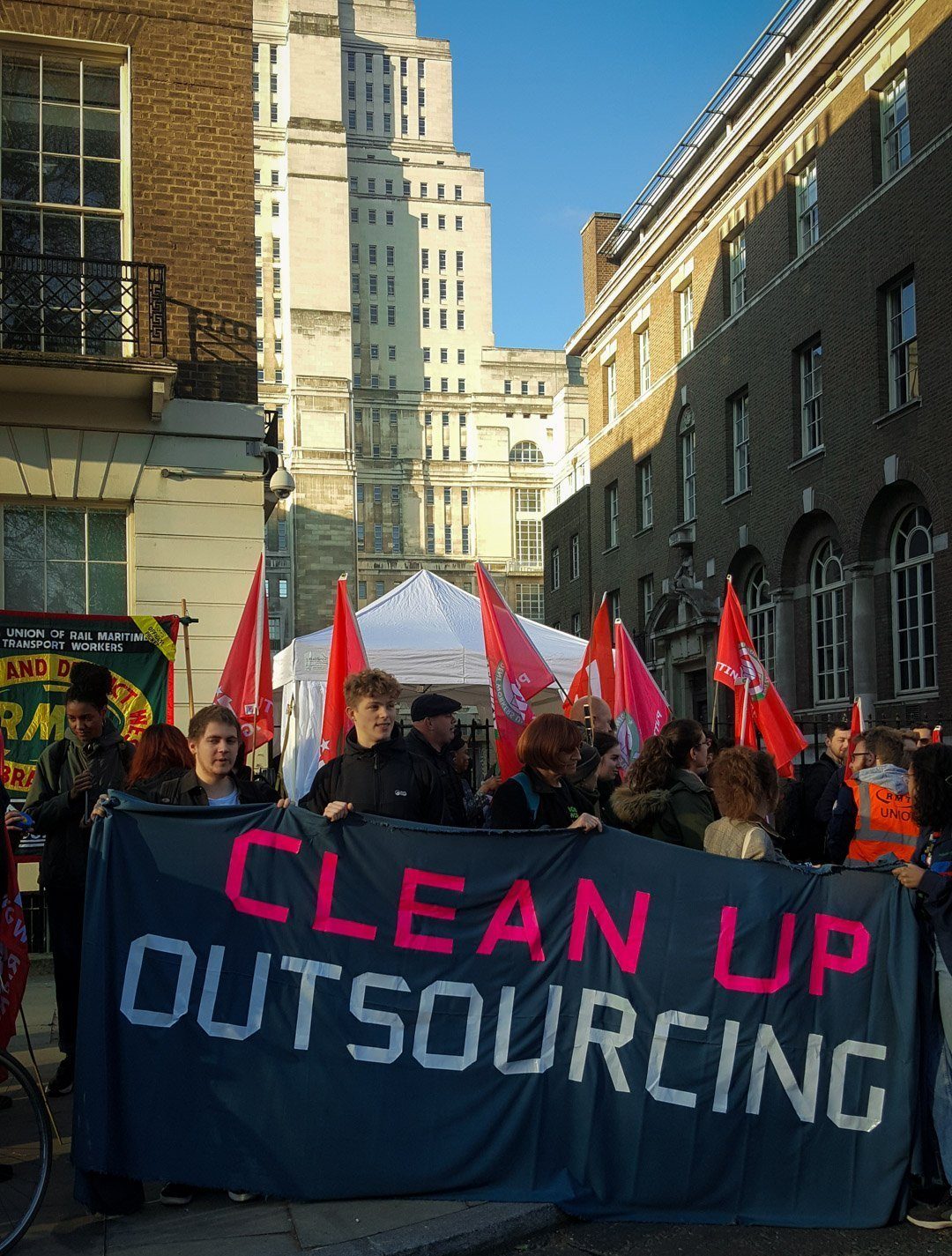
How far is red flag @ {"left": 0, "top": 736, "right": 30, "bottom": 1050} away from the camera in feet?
15.3

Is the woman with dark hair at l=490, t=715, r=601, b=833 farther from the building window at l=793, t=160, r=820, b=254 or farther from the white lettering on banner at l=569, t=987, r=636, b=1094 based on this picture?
the building window at l=793, t=160, r=820, b=254

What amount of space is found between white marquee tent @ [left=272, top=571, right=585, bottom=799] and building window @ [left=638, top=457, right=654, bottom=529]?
1659 cm

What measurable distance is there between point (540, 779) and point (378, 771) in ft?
2.40


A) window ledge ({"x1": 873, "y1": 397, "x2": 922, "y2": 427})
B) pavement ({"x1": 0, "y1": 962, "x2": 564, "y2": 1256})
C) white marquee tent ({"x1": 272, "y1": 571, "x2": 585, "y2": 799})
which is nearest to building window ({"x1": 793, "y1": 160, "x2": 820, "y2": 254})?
window ledge ({"x1": 873, "y1": 397, "x2": 922, "y2": 427})

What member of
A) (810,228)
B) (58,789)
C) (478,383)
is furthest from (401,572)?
(58,789)

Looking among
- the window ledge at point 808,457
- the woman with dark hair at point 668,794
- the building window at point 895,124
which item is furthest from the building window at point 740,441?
the woman with dark hair at point 668,794

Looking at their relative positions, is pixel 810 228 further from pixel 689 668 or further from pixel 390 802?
pixel 390 802

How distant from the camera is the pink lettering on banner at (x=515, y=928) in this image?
16.2ft

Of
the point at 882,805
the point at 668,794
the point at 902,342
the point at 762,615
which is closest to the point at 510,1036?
the point at 668,794

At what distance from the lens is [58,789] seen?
6227 mm

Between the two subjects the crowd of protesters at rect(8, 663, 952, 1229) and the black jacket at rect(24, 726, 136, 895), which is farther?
the black jacket at rect(24, 726, 136, 895)

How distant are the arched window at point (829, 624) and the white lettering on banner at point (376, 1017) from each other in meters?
17.7

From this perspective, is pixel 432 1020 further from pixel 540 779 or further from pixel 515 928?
pixel 540 779

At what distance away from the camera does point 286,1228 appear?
14.5 ft
